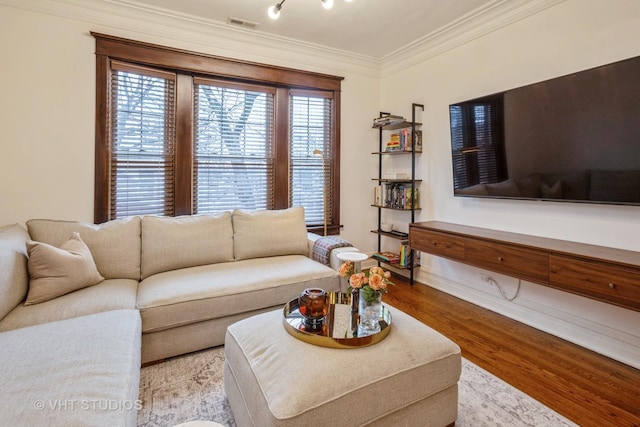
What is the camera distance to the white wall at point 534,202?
2123mm

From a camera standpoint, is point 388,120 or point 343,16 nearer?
point 343,16

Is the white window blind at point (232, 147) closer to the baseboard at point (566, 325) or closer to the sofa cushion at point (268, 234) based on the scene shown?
the sofa cushion at point (268, 234)

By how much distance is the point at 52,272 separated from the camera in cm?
186

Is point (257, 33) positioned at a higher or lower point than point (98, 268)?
higher

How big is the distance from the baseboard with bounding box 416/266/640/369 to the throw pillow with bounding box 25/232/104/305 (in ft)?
10.7

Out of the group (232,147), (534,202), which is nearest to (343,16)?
(232,147)

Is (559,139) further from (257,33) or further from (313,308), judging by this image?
(257,33)

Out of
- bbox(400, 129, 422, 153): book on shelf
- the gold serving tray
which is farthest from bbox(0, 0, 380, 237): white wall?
bbox(400, 129, 422, 153): book on shelf

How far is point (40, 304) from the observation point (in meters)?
1.77

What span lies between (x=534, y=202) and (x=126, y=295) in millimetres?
3162

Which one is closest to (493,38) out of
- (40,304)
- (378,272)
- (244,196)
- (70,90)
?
(378,272)

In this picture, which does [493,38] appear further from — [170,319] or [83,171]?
[83,171]

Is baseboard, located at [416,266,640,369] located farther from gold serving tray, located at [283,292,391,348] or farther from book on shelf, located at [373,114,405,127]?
book on shelf, located at [373,114,405,127]

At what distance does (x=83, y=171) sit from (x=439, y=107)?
11.7ft
